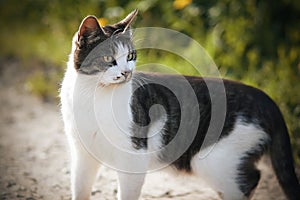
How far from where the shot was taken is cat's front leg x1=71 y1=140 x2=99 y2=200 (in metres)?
3.41

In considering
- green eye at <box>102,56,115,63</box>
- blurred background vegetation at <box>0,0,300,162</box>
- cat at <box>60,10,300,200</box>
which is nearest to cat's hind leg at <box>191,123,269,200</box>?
cat at <box>60,10,300,200</box>

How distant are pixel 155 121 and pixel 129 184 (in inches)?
17.4

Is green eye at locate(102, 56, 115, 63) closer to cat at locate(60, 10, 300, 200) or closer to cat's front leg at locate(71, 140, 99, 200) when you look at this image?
cat at locate(60, 10, 300, 200)

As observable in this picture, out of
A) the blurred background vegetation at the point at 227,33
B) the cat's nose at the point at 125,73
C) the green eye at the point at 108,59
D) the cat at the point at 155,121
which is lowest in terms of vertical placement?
the cat at the point at 155,121

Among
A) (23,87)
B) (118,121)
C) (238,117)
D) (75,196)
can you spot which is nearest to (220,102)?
(238,117)

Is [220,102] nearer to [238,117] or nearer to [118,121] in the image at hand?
[238,117]

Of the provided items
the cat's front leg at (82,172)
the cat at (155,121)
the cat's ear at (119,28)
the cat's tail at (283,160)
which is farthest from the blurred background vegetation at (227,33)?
the cat's front leg at (82,172)

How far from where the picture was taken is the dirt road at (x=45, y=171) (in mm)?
3930

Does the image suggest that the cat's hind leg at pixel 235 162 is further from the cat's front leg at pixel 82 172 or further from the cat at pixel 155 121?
the cat's front leg at pixel 82 172

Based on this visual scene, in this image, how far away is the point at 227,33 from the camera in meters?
5.53

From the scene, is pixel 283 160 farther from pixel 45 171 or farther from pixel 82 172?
pixel 45 171

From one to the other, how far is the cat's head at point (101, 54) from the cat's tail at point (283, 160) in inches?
41.5

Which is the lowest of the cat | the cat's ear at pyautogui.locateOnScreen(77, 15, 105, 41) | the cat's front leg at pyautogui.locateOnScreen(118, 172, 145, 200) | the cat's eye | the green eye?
the cat's front leg at pyautogui.locateOnScreen(118, 172, 145, 200)

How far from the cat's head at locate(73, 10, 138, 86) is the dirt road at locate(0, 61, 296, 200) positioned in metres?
0.89
